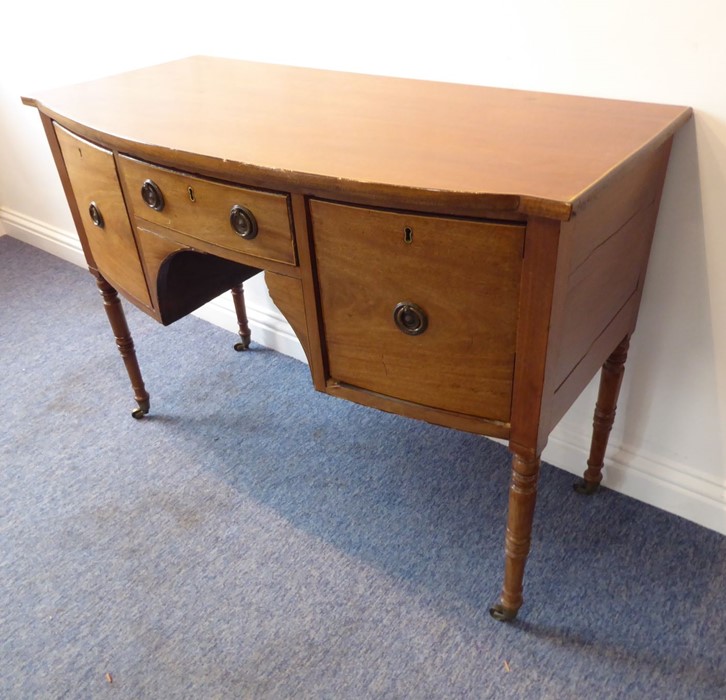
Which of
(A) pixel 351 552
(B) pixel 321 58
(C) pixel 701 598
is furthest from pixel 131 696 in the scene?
(B) pixel 321 58

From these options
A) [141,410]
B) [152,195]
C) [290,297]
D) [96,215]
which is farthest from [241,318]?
[290,297]

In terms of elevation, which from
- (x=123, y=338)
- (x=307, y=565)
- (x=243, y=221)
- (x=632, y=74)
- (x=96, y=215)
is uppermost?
(x=632, y=74)

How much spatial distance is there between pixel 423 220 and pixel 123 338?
1.01 metres

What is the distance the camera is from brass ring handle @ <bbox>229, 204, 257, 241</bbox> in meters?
0.96

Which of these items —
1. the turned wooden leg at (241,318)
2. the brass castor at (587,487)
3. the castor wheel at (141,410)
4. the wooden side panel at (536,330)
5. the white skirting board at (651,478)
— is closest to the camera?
the wooden side panel at (536,330)

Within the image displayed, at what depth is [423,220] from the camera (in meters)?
0.82

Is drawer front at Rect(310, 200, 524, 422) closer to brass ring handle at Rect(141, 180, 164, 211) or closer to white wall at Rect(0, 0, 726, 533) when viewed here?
brass ring handle at Rect(141, 180, 164, 211)

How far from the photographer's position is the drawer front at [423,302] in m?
0.81

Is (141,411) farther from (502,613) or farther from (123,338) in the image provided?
(502,613)

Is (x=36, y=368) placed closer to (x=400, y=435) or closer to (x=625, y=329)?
(x=400, y=435)

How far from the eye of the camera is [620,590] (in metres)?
1.21

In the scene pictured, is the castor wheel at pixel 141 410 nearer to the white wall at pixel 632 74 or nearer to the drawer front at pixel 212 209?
the drawer front at pixel 212 209

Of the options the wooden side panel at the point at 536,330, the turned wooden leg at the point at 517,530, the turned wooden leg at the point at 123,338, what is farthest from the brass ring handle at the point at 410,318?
the turned wooden leg at the point at 123,338

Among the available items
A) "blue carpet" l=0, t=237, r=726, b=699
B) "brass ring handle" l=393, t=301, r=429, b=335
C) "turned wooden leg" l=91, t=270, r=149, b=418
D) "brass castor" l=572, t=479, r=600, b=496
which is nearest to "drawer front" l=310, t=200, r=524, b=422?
"brass ring handle" l=393, t=301, r=429, b=335
